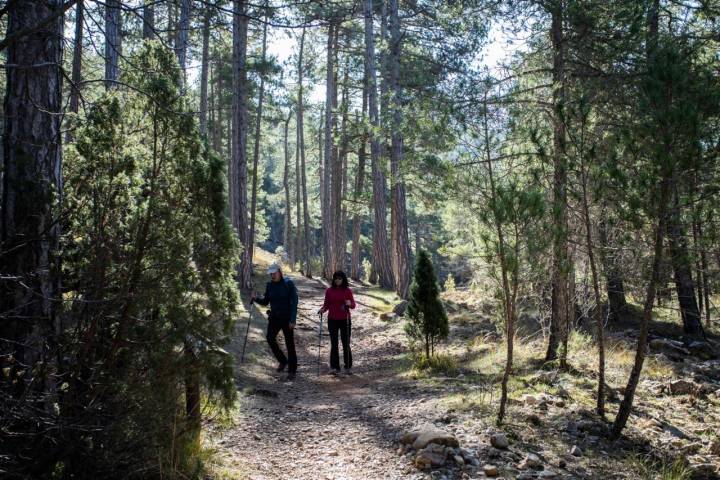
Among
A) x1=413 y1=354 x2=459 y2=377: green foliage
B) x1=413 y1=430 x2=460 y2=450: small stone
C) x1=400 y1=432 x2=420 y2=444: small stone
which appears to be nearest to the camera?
x1=413 y1=430 x2=460 y2=450: small stone

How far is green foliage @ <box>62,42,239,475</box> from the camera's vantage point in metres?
3.43

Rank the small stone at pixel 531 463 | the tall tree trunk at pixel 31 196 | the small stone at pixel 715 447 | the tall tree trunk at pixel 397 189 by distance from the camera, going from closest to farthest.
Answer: the tall tree trunk at pixel 31 196 < the small stone at pixel 531 463 < the small stone at pixel 715 447 < the tall tree trunk at pixel 397 189

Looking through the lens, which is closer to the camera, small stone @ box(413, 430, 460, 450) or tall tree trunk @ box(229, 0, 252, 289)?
small stone @ box(413, 430, 460, 450)

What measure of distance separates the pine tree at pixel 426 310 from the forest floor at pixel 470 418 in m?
0.47

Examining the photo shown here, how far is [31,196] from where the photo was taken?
3.46m

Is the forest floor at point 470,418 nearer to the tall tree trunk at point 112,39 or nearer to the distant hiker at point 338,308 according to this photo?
the distant hiker at point 338,308

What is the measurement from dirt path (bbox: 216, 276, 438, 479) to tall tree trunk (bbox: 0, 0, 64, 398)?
7.17 feet

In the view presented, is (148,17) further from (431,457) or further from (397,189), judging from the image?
(431,457)

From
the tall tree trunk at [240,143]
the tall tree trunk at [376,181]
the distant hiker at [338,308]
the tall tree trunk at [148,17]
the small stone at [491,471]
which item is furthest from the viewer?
the tall tree trunk at [376,181]

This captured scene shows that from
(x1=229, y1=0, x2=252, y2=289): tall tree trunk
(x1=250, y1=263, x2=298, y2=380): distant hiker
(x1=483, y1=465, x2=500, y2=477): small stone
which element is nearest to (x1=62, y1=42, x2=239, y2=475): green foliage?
(x1=483, y1=465, x2=500, y2=477): small stone

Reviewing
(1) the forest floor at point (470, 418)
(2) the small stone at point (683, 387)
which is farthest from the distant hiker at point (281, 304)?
(2) the small stone at point (683, 387)

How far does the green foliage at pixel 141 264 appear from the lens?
343 centimetres

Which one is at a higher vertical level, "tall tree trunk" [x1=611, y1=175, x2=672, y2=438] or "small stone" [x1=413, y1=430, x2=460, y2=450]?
"tall tree trunk" [x1=611, y1=175, x2=672, y2=438]

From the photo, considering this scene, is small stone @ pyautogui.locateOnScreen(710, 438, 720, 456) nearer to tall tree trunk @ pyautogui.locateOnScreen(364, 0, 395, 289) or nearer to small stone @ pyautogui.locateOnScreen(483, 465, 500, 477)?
small stone @ pyautogui.locateOnScreen(483, 465, 500, 477)
